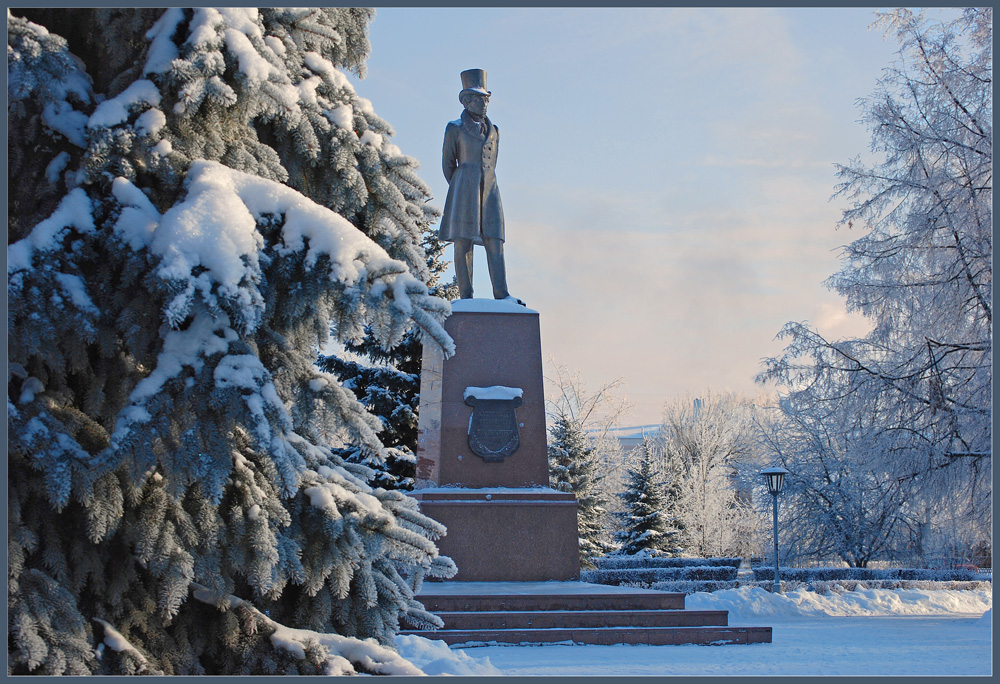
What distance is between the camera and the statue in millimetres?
10438

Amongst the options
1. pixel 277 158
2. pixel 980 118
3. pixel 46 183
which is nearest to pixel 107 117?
pixel 46 183

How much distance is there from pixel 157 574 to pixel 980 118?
13.3 meters

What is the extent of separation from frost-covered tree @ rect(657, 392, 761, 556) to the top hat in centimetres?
1575

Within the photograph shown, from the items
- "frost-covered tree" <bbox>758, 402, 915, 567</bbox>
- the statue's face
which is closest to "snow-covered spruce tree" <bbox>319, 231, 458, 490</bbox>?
the statue's face

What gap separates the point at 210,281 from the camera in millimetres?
2762

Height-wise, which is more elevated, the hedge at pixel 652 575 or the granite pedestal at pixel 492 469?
the granite pedestal at pixel 492 469

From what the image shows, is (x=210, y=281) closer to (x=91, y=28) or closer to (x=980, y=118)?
(x=91, y=28)

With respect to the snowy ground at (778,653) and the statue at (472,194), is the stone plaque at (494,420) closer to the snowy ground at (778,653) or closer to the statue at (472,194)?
the statue at (472,194)

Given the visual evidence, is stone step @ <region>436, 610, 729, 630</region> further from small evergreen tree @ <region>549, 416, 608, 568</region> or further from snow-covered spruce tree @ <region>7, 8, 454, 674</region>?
small evergreen tree @ <region>549, 416, 608, 568</region>

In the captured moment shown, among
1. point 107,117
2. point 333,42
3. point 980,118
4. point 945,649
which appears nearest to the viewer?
point 107,117

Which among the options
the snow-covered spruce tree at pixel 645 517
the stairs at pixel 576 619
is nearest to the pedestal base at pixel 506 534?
the stairs at pixel 576 619

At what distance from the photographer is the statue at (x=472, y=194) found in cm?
1044

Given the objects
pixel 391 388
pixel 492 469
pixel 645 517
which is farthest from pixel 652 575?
pixel 492 469

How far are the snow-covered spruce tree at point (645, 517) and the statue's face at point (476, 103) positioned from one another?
39.4 feet
